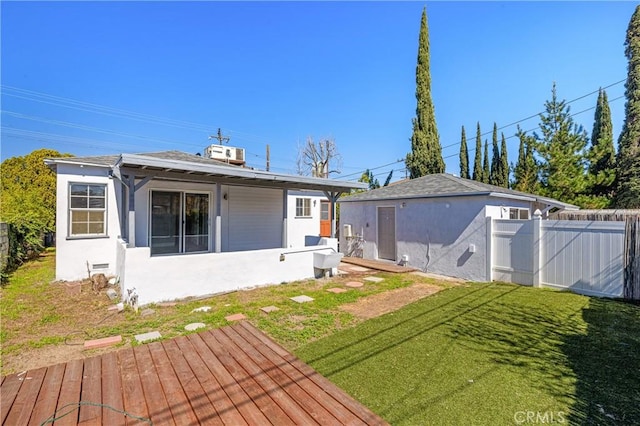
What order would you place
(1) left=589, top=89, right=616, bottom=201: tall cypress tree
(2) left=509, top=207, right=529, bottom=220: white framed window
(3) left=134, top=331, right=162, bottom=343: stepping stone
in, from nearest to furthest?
1. (3) left=134, top=331, right=162, bottom=343: stepping stone
2. (2) left=509, top=207, right=529, bottom=220: white framed window
3. (1) left=589, top=89, right=616, bottom=201: tall cypress tree

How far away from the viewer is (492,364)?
362cm

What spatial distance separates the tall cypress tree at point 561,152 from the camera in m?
15.2

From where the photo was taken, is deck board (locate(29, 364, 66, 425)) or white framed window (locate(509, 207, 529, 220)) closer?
deck board (locate(29, 364, 66, 425))

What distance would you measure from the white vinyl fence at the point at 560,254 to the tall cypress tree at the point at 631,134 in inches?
516

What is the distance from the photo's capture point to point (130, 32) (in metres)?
11.4

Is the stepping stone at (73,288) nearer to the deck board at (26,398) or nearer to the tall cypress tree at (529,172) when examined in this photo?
the deck board at (26,398)

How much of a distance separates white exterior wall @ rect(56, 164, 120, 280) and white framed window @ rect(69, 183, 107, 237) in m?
0.10

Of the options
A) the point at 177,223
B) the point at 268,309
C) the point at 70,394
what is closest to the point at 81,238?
the point at 177,223

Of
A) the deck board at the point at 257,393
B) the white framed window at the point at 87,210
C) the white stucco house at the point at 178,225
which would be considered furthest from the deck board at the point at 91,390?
the white framed window at the point at 87,210

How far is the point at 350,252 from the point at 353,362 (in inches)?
382

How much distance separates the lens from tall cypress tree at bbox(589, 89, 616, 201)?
16562 mm

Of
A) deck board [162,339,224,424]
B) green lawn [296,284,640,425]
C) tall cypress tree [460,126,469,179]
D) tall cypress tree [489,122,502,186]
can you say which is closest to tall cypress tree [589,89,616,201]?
tall cypress tree [489,122,502,186]

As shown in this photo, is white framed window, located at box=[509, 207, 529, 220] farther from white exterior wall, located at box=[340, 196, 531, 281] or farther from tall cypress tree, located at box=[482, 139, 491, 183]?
tall cypress tree, located at box=[482, 139, 491, 183]

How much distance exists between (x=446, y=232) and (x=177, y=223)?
28.2 feet
